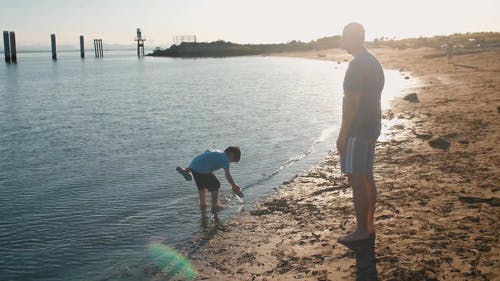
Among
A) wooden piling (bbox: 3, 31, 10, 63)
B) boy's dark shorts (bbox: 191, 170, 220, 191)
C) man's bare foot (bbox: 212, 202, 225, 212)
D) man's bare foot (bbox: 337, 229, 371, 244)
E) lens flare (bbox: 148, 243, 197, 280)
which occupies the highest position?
wooden piling (bbox: 3, 31, 10, 63)

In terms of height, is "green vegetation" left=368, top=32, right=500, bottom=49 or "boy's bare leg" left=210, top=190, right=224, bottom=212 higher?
"green vegetation" left=368, top=32, right=500, bottom=49

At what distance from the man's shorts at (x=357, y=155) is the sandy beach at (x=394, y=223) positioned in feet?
3.01

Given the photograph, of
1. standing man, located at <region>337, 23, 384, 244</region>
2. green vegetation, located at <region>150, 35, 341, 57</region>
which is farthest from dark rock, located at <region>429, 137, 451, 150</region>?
green vegetation, located at <region>150, 35, 341, 57</region>

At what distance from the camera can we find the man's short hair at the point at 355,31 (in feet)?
16.0

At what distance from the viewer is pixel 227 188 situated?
341 inches

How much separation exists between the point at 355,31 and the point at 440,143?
594 cm

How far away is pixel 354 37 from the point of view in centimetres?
488

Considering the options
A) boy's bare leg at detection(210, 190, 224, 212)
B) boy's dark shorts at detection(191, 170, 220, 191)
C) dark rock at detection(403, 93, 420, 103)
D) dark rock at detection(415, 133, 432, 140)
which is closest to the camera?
boy's dark shorts at detection(191, 170, 220, 191)

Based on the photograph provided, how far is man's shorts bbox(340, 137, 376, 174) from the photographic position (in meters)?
4.91

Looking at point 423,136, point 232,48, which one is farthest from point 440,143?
point 232,48

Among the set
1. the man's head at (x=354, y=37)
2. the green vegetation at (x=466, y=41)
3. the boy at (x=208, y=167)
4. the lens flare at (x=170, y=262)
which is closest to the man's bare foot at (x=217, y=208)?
the boy at (x=208, y=167)

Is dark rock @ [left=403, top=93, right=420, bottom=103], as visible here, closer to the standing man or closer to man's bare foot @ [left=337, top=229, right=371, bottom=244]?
man's bare foot @ [left=337, top=229, right=371, bottom=244]

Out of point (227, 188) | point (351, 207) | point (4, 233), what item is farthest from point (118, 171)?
point (351, 207)

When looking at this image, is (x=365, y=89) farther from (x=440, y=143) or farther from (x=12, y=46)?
(x=12, y=46)
